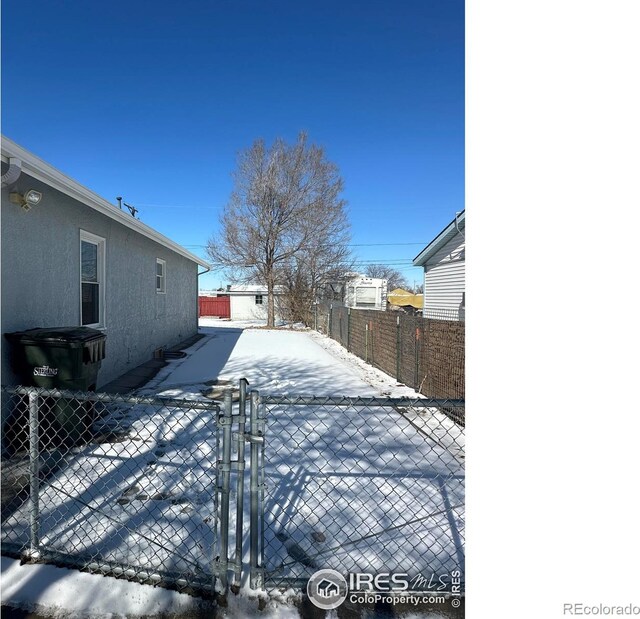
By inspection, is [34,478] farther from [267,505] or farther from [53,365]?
[53,365]

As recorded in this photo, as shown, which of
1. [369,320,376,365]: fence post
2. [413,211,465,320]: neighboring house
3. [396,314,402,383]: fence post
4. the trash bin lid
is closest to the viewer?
the trash bin lid

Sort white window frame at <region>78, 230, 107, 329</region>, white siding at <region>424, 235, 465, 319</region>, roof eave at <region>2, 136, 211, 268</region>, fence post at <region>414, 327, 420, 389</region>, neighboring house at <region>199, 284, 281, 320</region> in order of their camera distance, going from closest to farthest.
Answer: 1. roof eave at <region>2, 136, 211, 268</region>
2. white window frame at <region>78, 230, 107, 329</region>
3. fence post at <region>414, 327, 420, 389</region>
4. white siding at <region>424, 235, 465, 319</region>
5. neighboring house at <region>199, 284, 281, 320</region>

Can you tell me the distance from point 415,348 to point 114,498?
197 inches

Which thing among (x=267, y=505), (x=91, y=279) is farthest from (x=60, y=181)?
(x=267, y=505)

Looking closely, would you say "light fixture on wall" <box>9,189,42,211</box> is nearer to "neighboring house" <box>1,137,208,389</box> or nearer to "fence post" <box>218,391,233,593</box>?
"neighboring house" <box>1,137,208,389</box>

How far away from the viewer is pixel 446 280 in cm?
1195

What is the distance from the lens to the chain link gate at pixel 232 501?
1.91 metres

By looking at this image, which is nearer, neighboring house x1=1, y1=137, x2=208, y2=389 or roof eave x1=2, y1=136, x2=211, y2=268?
roof eave x1=2, y1=136, x2=211, y2=268

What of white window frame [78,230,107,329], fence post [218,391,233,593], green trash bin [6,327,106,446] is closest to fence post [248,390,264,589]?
fence post [218,391,233,593]

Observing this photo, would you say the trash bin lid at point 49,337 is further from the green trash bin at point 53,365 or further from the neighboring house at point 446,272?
the neighboring house at point 446,272

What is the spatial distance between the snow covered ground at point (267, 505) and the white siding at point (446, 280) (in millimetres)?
6692

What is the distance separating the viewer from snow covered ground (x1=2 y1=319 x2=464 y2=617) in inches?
75.2
